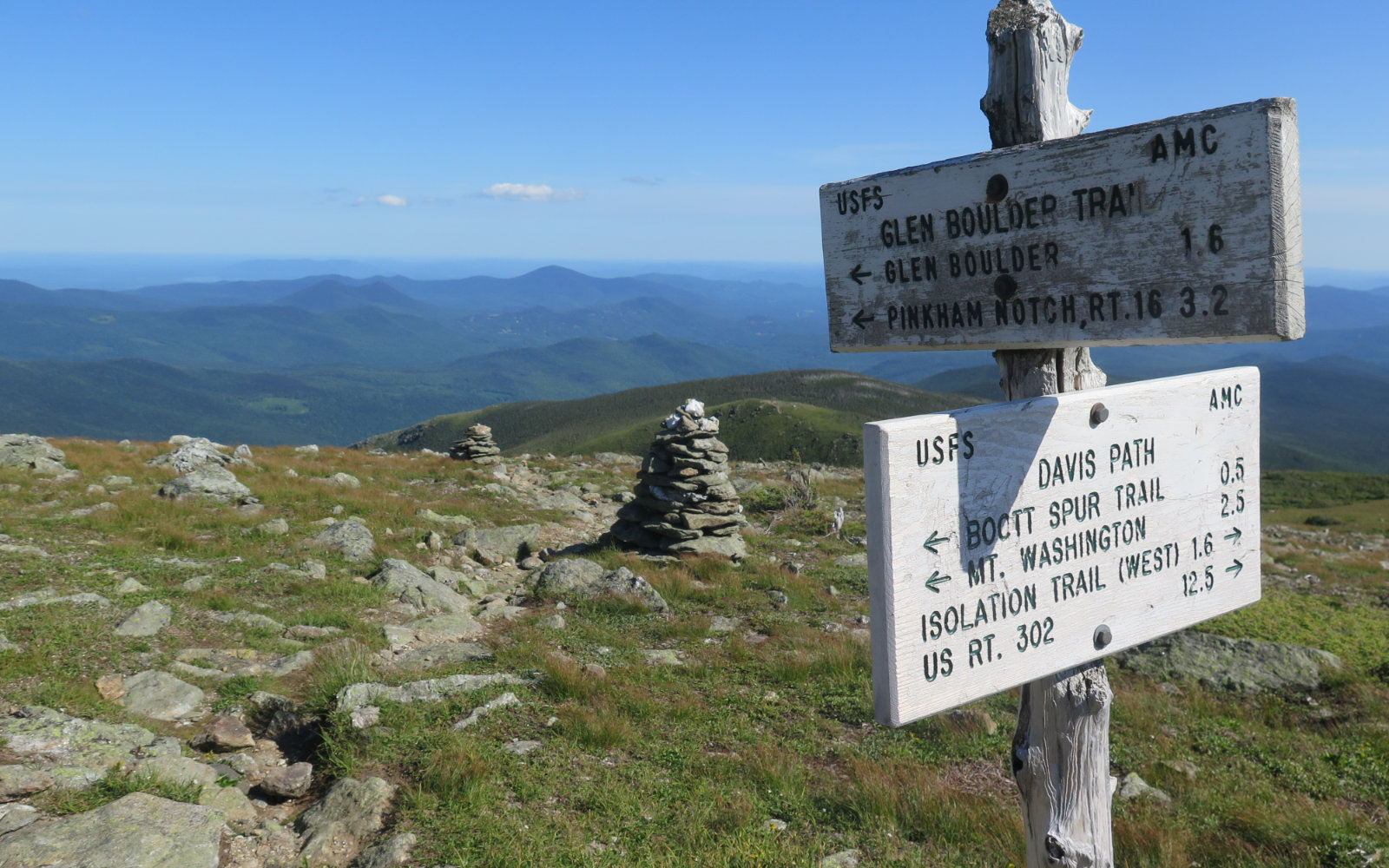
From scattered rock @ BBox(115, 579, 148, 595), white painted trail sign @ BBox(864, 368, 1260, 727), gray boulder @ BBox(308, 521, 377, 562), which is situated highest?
white painted trail sign @ BBox(864, 368, 1260, 727)

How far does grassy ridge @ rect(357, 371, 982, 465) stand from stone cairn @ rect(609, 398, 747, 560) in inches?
3164

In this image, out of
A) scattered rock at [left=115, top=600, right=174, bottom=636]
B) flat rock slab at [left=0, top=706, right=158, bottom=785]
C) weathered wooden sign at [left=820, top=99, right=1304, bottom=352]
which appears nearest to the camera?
weathered wooden sign at [left=820, top=99, right=1304, bottom=352]

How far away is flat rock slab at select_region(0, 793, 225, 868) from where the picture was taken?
408 centimetres

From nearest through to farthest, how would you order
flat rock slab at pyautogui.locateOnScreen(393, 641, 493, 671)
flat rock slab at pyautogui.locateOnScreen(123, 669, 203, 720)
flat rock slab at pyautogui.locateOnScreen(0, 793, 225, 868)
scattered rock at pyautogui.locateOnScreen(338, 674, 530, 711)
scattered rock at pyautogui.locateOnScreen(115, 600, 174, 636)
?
flat rock slab at pyautogui.locateOnScreen(0, 793, 225, 868)
flat rock slab at pyautogui.locateOnScreen(123, 669, 203, 720)
scattered rock at pyautogui.locateOnScreen(338, 674, 530, 711)
scattered rock at pyautogui.locateOnScreen(115, 600, 174, 636)
flat rock slab at pyautogui.locateOnScreen(393, 641, 493, 671)

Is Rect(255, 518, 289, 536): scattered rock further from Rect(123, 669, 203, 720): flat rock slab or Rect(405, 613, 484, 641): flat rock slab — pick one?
Rect(123, 669, 203, 720): flat rock slab

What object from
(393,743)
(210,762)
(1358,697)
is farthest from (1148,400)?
(1358,697)

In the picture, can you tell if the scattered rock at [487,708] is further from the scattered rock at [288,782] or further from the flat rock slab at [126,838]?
the flat rock slab at [126,838]

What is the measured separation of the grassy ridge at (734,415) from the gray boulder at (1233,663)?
85431 mm

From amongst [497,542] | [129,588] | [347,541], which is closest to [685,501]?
[497,542]

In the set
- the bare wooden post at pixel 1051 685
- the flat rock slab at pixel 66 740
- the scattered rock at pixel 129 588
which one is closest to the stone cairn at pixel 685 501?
the scattered rock at pixel 129 588

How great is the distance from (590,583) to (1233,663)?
8563mm

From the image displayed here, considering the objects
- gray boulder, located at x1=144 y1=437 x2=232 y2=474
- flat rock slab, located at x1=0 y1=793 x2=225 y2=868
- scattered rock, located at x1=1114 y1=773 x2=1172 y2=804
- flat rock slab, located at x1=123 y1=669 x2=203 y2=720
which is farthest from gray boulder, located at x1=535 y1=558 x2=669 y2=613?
gray boulder, located at x1=144 y1=437 x2=232 y2=474

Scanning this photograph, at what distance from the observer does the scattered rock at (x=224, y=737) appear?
19.5ft

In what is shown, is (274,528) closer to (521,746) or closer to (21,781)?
(21,781)
